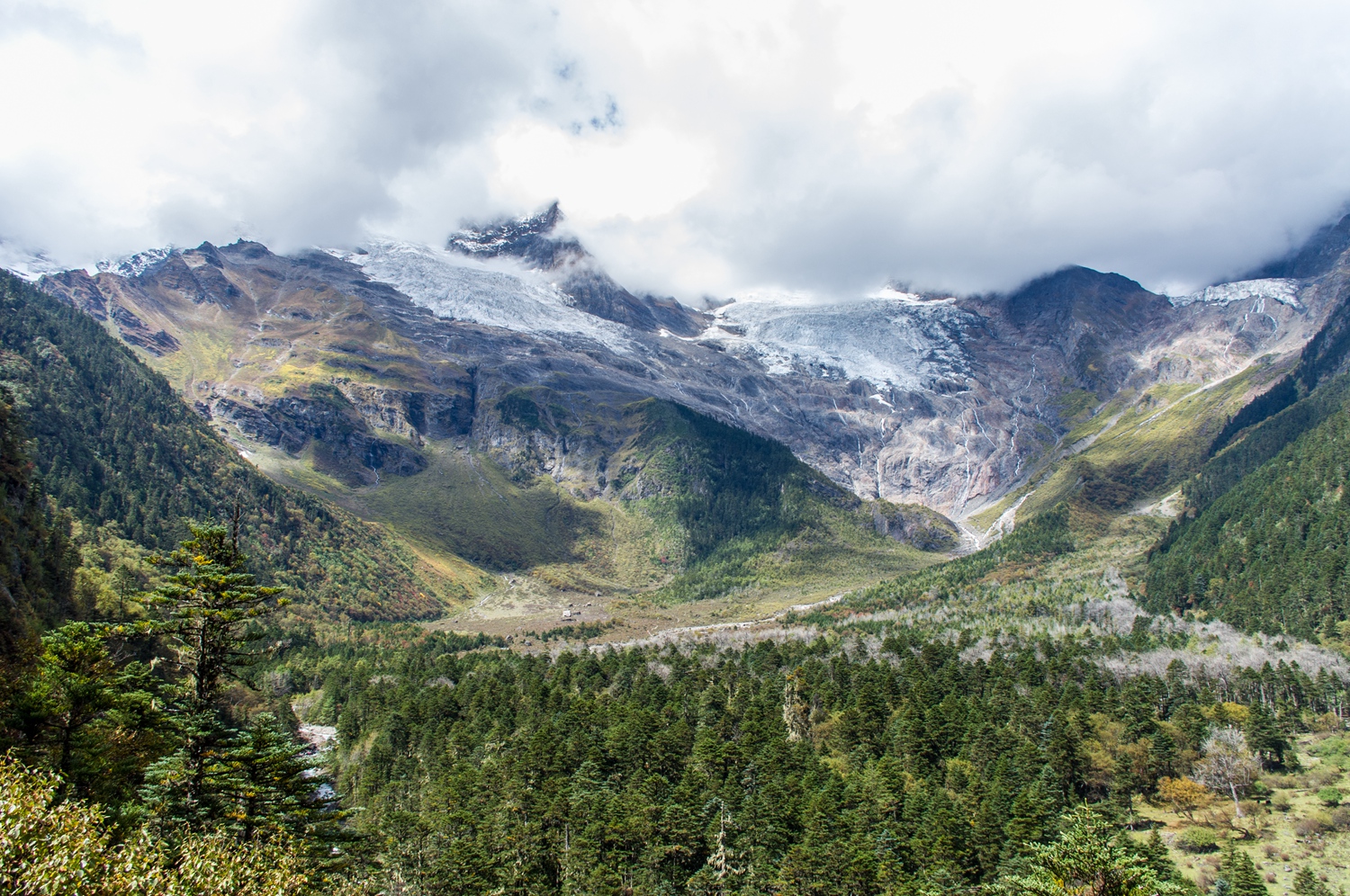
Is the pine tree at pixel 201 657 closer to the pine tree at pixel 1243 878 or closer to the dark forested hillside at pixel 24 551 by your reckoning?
the dark forested hillside at pixel 24 551

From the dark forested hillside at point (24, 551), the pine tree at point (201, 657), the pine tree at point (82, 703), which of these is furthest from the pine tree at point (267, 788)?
the dark forested hillside at point (24, 551)

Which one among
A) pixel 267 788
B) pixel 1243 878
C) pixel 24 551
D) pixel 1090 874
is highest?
pixel 24 551

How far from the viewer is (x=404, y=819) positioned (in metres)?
71.7

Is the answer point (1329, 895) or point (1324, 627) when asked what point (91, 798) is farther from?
point (1324, 627)

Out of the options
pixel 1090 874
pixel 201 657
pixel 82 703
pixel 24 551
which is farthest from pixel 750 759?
pixel 24 551

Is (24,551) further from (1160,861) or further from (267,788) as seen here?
(1160,861)

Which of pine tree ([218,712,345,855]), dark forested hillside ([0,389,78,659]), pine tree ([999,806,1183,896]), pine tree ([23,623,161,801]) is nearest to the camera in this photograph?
pine tree ([218,712,345,855])

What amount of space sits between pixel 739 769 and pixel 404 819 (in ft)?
133

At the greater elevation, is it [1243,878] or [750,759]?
[750,759]

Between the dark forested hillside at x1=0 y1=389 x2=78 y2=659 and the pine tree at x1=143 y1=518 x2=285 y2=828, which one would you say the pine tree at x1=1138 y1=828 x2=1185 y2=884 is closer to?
the pine tree at x1=143 y1=518 x2=285 y2=828

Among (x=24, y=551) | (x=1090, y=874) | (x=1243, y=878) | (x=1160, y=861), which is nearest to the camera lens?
(x=1090, y=874)

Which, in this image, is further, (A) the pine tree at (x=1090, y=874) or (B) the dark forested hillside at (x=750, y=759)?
(B) the dark forested hillside at (x=750, y=759)

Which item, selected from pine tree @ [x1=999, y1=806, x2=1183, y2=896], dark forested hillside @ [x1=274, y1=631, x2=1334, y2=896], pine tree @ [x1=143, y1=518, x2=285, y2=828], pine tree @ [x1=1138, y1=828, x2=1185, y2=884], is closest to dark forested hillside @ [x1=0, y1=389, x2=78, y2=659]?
dark forested hillside @ [x1=274, y1=631, x2=1334, y2=896]

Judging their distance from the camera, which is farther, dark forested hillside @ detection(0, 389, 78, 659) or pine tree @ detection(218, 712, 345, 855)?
dark forested hillside @ detection(0, 389, 78, 659)
